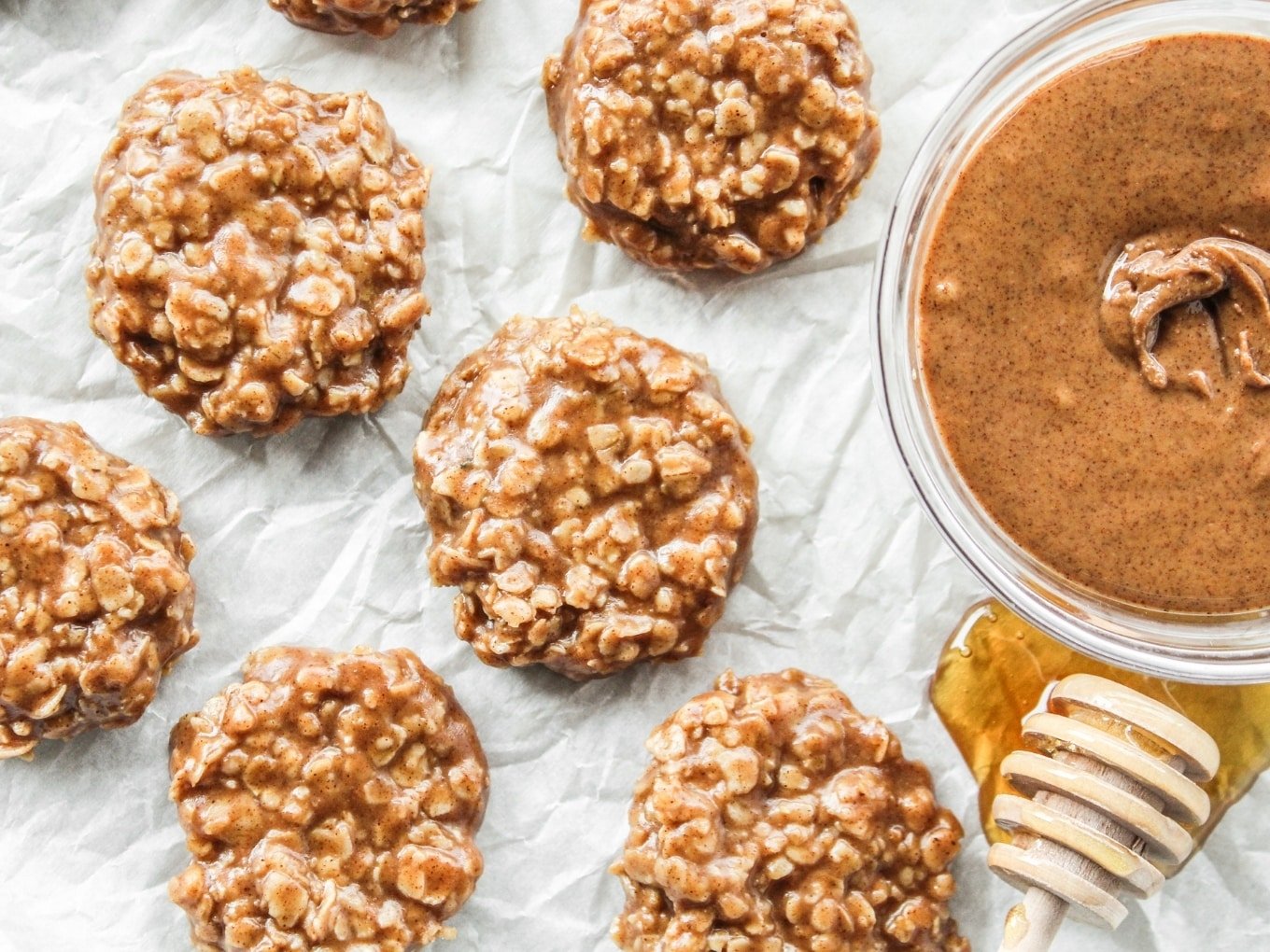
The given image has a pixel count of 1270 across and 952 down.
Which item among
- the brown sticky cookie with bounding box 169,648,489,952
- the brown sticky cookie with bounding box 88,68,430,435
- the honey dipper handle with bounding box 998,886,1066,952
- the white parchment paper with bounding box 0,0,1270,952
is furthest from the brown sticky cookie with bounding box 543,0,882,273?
the honey dipper handle with bounding box 998,886,1066,952

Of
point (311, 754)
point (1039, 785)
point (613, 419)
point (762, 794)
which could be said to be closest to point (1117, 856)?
point (1039, 785)

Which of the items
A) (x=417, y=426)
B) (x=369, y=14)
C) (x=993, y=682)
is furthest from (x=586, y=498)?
(x=369, y=14)

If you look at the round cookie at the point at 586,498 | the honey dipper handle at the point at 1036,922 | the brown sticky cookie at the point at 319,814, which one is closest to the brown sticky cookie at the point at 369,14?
the round cookie at the point at 586,498

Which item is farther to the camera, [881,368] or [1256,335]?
[881,368]

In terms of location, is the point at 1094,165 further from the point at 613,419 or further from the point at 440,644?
the point at 440,644

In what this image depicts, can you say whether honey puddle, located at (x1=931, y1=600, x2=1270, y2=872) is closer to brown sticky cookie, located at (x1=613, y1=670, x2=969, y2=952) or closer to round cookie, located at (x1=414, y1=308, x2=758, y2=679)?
brown sticky cookie, located at (x1=613, y1=670, x2=969, y2=952)

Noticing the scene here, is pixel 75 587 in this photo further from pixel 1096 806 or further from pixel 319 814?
pixel 1096 806
